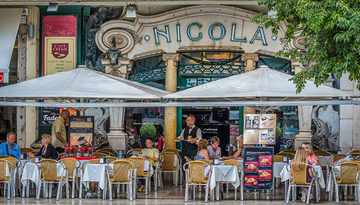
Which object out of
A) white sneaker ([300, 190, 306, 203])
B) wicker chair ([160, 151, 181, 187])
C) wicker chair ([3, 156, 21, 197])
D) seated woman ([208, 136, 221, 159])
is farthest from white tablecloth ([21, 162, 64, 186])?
white sneaker ([300, 190, 306, 203])

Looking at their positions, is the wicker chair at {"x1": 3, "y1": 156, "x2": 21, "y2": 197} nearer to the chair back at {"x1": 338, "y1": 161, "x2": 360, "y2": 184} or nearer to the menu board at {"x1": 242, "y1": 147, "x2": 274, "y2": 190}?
the menu board at {"x1": 242, "y1": 147, "x2": 274, "y2": 190}

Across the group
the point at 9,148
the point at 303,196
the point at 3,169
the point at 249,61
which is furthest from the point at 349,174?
the point at 9,148

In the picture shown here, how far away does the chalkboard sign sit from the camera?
1417cm

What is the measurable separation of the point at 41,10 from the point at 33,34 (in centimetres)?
90

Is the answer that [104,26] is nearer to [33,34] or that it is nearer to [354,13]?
[33,34]

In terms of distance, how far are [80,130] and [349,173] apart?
6.65 m

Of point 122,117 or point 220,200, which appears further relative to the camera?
point 122,117

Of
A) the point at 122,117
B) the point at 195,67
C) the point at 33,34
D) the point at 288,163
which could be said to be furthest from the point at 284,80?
the point at 33,34

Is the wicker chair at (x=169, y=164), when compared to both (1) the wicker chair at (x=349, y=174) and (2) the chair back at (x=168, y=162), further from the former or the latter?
(1) the wicker chair at (x=349, y=174)

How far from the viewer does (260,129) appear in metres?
12.6

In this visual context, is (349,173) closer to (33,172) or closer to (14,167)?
(33,172)

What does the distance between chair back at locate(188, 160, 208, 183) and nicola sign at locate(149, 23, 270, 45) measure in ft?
20.8

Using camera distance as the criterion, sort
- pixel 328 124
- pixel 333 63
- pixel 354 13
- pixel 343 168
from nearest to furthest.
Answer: pixel 354 13, pixel 333 63, pixel 343 168, pixel 328 124

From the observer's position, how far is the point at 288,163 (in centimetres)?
1282
